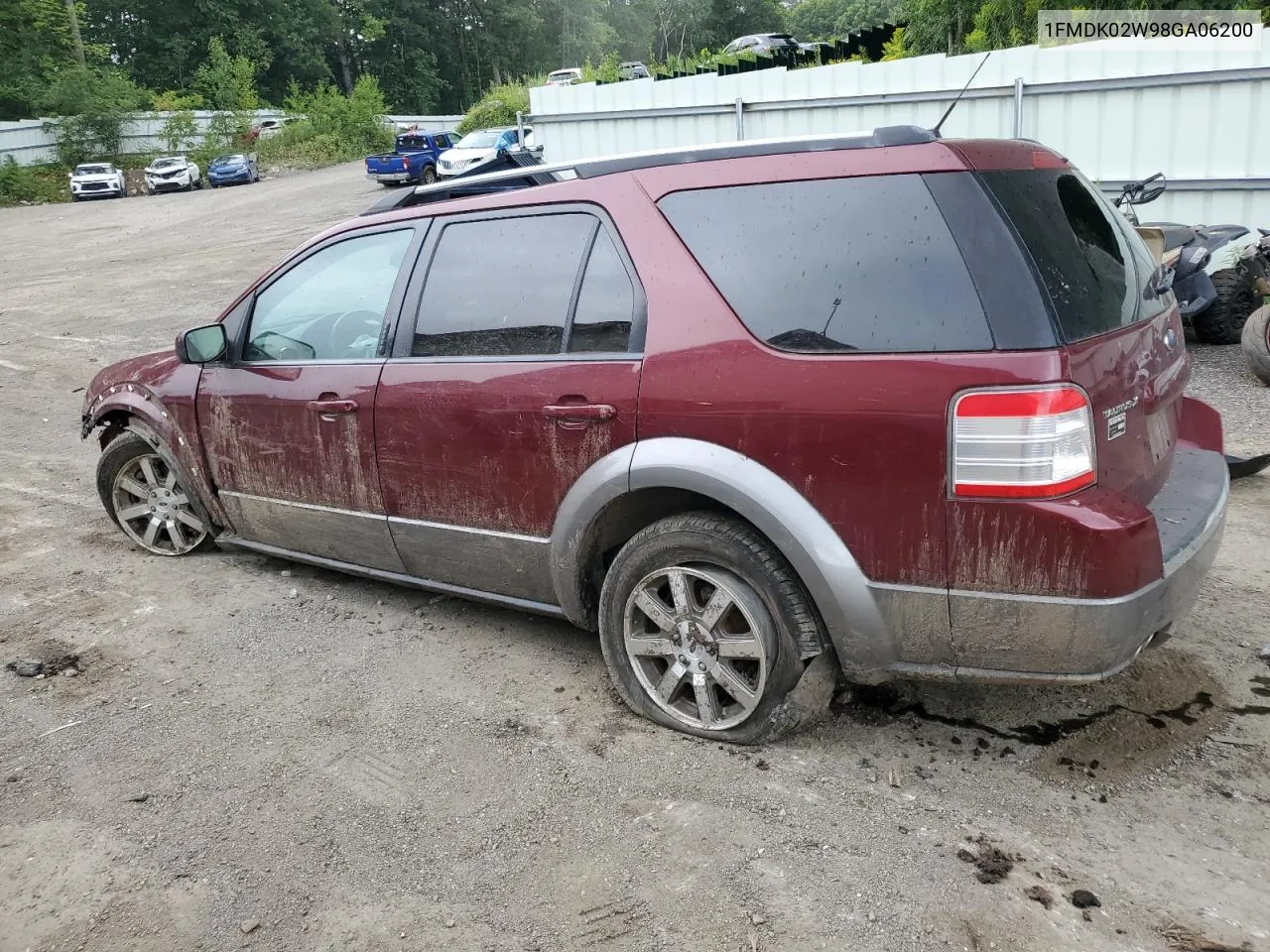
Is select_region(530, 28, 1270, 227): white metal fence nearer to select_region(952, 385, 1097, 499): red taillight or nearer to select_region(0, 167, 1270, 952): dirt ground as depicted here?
select_region(0, 167, 1270, 952): dirt ground

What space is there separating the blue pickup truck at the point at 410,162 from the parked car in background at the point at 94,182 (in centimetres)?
873

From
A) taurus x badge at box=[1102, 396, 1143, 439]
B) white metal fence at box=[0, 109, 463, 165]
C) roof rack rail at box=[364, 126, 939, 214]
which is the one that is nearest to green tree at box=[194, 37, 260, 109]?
white metal fence at box=[0, 109, 463, 165]

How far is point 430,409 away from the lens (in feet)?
12.3

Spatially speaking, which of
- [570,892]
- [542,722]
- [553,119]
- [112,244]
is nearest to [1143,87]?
[553,119]

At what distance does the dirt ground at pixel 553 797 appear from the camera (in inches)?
99.5

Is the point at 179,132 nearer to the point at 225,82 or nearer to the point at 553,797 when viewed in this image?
the point at 225,82

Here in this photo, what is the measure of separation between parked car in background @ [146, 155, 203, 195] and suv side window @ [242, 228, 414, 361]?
32763 millimetres

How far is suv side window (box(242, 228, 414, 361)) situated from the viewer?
13.4ft

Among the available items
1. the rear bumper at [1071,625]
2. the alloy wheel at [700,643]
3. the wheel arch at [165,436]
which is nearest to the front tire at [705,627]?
the alloy wheel at [700,643]

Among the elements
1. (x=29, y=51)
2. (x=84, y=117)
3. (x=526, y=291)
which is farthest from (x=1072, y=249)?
(x=29, y=51)

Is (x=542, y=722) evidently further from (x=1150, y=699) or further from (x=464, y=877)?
(x=1150, y=699)

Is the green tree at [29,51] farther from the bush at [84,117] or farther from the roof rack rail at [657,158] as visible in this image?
the roof rack rail at [657,158]

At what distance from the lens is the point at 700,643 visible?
126 inches

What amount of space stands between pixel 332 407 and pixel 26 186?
36.3 m
